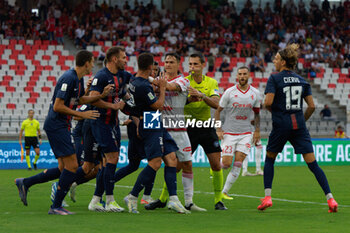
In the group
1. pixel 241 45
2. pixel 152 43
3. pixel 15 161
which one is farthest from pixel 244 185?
pixel 241 45

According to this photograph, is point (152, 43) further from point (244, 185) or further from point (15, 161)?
point (244, 185)

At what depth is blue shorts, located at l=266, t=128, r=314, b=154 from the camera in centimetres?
925

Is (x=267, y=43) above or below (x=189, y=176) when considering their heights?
above

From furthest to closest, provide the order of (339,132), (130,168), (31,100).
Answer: (31,100) < (339,132) < (130,168)

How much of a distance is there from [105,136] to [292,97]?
2.77m

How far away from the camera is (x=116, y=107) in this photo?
916 cm

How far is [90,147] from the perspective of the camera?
389 inches

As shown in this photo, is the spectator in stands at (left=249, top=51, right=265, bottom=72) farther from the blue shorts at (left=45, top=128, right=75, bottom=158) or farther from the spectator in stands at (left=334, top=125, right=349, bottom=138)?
the blue shorts at (left=45, top=128, right=75, bottom=158)

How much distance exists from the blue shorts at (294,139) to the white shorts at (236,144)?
7.88 ft

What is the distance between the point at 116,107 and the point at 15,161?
1436cm

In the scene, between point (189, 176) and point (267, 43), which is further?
point (267, 43)

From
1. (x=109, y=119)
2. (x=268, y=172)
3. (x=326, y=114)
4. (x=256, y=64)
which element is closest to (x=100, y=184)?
(x=109, y=119)

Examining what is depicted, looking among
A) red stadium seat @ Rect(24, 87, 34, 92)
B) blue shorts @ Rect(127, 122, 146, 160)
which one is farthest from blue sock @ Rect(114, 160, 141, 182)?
red stadium seat @ Rect(24, 87, 34, 92)

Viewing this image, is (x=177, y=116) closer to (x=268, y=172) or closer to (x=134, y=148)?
(x=134, y=148)
